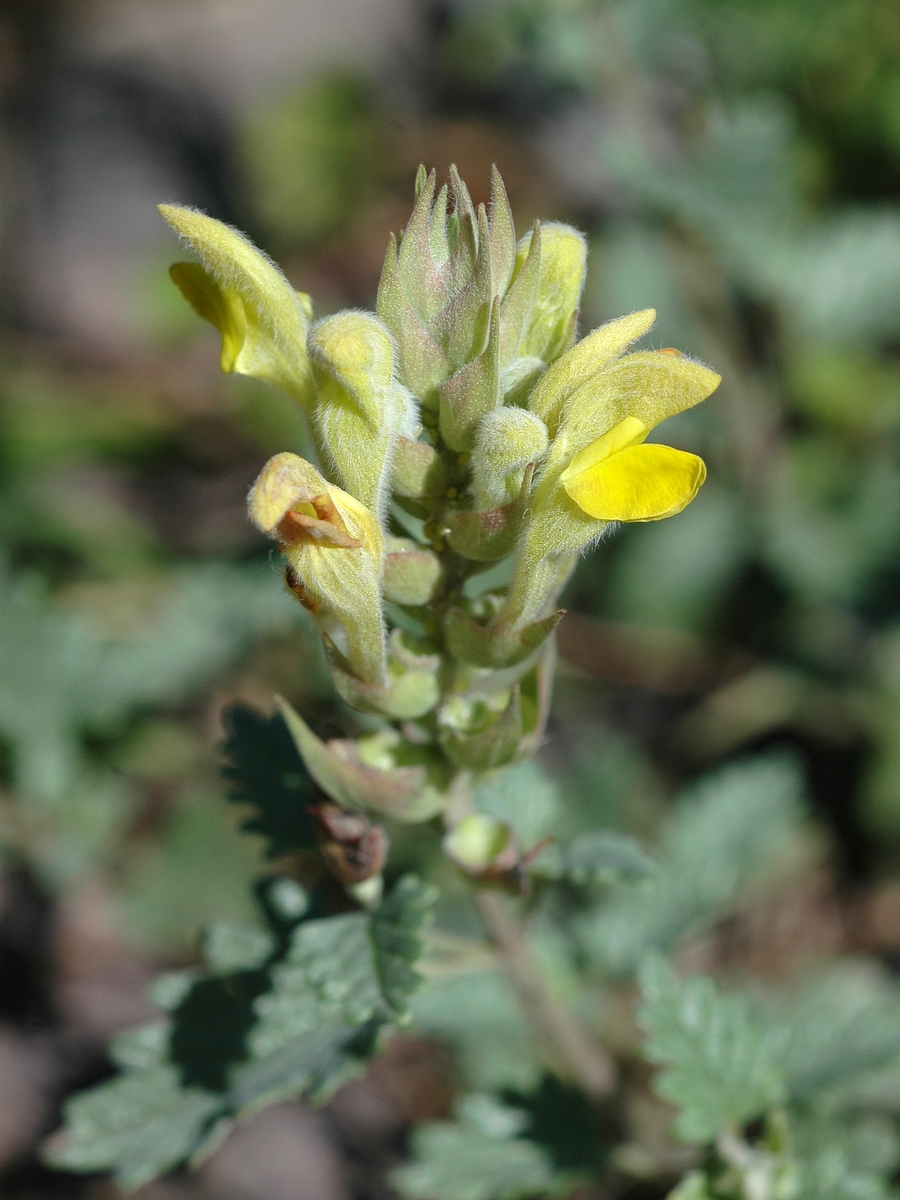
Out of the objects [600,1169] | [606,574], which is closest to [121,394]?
[606,574]

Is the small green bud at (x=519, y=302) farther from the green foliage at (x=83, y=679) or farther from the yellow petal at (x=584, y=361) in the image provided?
the green foliage at (x=83, y=679)

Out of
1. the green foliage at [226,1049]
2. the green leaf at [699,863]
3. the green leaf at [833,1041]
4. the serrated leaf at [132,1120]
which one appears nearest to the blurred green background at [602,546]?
the green leaf at [699,863]

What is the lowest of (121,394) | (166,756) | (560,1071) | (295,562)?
(560,1071)

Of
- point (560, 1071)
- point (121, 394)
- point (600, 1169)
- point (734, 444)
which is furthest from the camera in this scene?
point (121, 394)

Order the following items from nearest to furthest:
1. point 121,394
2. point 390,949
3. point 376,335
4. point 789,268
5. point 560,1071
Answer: point 376,335 → point 390,949 → point 560,1071 → point 789,268 → point 121,394

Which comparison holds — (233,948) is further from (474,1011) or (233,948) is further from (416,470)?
(416,470)

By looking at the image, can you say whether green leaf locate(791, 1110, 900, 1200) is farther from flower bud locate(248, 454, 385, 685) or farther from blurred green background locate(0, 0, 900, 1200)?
flower bud locate(248, 454, 385, 685)

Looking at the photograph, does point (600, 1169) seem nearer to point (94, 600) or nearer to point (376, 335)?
point (376, 335)

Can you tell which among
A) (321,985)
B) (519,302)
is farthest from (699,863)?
(519,302)
